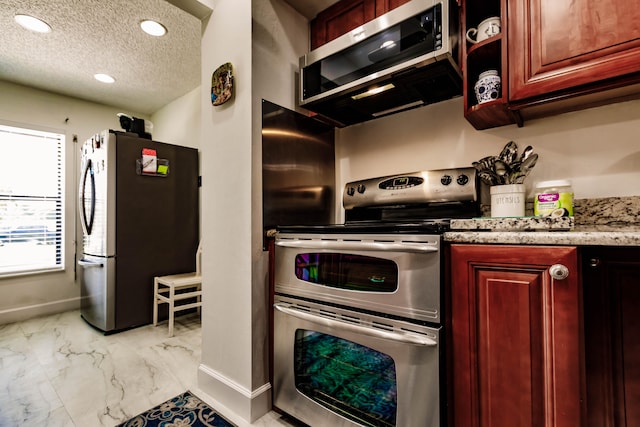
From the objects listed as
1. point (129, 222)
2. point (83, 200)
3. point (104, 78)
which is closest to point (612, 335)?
point (129, 222)

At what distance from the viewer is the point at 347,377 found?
1199 millimetres

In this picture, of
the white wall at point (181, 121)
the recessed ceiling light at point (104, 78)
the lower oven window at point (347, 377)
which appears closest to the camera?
the lower oven window at point (347, 377)

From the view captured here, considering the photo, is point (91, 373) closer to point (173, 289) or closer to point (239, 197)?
point (173, 289)

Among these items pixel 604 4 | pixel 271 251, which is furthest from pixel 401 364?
pixel 604 4

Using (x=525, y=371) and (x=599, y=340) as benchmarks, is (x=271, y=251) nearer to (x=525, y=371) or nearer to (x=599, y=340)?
(x=525, y=371)

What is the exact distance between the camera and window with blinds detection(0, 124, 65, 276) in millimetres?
3033

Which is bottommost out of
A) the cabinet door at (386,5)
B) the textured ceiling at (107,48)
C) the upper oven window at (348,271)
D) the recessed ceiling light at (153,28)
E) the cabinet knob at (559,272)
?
the upper oven window at (348,271)

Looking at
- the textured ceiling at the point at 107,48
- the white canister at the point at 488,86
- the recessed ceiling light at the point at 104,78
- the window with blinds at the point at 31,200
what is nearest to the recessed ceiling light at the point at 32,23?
the textured ceiling at the point at 107,48

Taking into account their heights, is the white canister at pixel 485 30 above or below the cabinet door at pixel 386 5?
below

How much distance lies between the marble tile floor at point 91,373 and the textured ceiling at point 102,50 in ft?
8.10

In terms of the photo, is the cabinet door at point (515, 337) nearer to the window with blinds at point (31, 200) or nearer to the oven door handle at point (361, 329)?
the oven door handle at point (361, 329)

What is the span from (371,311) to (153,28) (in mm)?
2621

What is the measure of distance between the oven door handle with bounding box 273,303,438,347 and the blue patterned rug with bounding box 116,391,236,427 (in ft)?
2.10

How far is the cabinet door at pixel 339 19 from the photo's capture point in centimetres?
163
